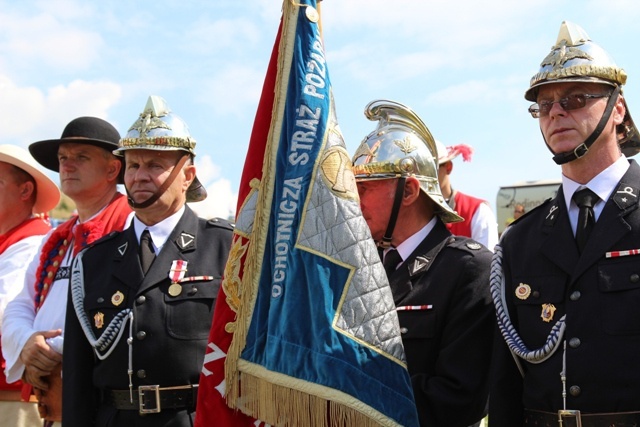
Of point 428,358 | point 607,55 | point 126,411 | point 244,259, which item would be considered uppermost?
point 607,55

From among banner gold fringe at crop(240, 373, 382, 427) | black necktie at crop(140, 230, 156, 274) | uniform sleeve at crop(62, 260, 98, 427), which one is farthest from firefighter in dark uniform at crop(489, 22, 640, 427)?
uniform sleeve at crop(62, 260, 98, 427)

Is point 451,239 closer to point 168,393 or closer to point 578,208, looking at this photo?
point 578,208

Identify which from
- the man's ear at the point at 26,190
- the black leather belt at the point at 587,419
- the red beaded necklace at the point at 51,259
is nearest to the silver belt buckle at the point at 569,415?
the black leather belt at the point at 587,419

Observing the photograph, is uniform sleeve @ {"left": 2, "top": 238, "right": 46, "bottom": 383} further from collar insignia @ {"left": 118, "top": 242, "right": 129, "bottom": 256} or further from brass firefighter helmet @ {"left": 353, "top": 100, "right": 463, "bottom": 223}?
brass firefighter helmet @ {"left": 353, "top": 100, "right": 463, "bottom": 223}

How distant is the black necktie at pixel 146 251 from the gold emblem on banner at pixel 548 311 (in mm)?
2294

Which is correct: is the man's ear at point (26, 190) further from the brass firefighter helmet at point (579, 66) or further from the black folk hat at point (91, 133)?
the brass firefighter helmet at point (579, 66)

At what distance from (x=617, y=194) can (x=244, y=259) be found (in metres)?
1.67

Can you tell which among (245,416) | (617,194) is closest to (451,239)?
(617,194)

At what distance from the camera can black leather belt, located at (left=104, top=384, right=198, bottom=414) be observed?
4.34m

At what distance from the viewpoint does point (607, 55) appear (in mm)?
3596

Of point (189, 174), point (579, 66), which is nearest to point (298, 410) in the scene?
point (579, 66)

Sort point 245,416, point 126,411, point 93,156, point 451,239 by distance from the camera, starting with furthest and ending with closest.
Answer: point 93,156
point 126,411
point 451,239
point 245,416

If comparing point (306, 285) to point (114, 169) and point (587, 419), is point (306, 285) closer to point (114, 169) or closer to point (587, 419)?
point (587, 419)

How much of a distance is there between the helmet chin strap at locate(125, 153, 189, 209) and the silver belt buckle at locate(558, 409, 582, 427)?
104 inches
